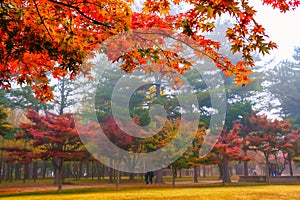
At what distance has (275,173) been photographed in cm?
2345

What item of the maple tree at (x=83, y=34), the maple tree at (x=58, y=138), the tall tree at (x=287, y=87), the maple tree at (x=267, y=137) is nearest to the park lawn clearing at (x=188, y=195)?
the maple tree at (x=58, y=138)

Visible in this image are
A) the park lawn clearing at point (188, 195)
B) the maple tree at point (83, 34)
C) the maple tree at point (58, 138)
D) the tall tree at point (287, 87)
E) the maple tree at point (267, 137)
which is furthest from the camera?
the tall tree at point (287, 87)

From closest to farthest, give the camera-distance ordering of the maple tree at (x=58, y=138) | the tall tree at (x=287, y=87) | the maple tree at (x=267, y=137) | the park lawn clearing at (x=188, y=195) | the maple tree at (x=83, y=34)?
1. the maple tree at (x=83, y=34)
2. the park lawn clearing at (x=188, y=195)
3. the maple tree at (x=58, y=138)
4. the maple tree at (x=267, y=137)
5. the tall tree at (x=287, y=87)

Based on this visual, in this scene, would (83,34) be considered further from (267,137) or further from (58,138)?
(267,137)

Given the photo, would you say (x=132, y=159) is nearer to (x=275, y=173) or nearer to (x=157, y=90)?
(x=157, y=90)

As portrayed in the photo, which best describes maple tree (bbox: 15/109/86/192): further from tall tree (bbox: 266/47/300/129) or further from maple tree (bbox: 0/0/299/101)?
tall tree (bbox: 266/47/300/129)

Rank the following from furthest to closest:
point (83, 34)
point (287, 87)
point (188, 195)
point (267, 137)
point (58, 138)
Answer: point (287, 87), point (267, 137), point (58, 138), point (188, 195), point (83, 34)

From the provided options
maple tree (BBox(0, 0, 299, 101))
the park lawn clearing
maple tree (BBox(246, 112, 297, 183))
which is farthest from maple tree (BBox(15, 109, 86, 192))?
maple tree (BBox(246, 112, 297, 183))

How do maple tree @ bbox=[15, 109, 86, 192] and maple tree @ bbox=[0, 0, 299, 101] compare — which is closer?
maple tree @ bbox=[0, 0, 299, 101]

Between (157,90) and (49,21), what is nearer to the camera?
(49,21)

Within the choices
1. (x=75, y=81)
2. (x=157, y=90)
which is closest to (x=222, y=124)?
(x=157, y=90)

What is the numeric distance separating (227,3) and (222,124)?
2000 centimetres

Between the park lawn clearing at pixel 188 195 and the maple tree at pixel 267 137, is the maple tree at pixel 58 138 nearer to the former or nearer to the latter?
the park lawn clearing at pixel 188 195

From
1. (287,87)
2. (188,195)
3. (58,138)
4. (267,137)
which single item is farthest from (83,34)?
(287,87)
